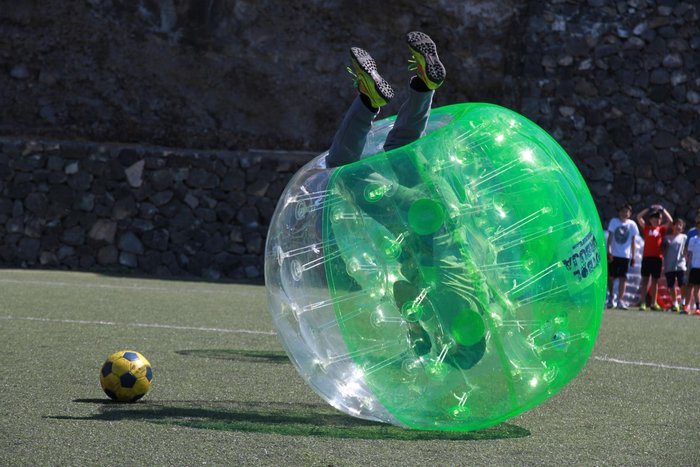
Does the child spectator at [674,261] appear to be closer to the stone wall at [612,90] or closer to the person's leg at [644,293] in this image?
the person's leg at [644,293]

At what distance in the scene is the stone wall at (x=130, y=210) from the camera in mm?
18922

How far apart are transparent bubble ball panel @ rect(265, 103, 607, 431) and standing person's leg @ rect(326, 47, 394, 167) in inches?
8.0

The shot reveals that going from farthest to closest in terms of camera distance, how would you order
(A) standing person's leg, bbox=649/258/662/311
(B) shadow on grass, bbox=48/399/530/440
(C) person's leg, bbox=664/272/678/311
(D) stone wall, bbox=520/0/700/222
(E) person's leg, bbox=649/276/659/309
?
(D) stone wall, bbox=520/0/700/222 < (C) person's leg, bbox=664/272/678/311 < (E) person's leg, bbox=649/276/659/309 < (A) standing person's leg, bbox=649/258/662/311 < (B) shadow on grass, bbox=48/399/530/440

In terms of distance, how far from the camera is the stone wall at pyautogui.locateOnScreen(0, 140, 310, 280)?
18922 millimetres

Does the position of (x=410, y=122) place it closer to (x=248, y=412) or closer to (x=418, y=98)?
(x=418, y=98)

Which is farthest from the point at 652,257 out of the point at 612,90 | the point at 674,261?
the point at 612,90

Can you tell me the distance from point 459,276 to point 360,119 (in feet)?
3.34

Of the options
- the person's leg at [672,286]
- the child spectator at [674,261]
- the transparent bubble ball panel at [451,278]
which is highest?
the transparent bubble ball panel at [451,278]

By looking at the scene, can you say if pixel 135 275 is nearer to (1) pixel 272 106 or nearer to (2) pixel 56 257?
(2) pixel 56 257

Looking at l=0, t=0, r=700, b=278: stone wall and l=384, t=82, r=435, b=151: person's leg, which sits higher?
l=384, t=82, r=435, b=151: person's leg

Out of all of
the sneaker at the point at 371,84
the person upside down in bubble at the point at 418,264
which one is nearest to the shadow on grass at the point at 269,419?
the person upside down in bubble at the point at 418,264

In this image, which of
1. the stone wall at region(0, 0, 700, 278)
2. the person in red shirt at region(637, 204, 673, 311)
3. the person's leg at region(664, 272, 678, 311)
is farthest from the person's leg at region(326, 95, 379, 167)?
the stone wall at region(0, 0, 700, 278)

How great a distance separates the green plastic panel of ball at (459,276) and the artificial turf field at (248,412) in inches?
10.7

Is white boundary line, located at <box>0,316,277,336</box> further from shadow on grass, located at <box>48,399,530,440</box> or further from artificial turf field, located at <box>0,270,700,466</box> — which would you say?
shadow on grass, located at <box>48,399,530,440</box>
